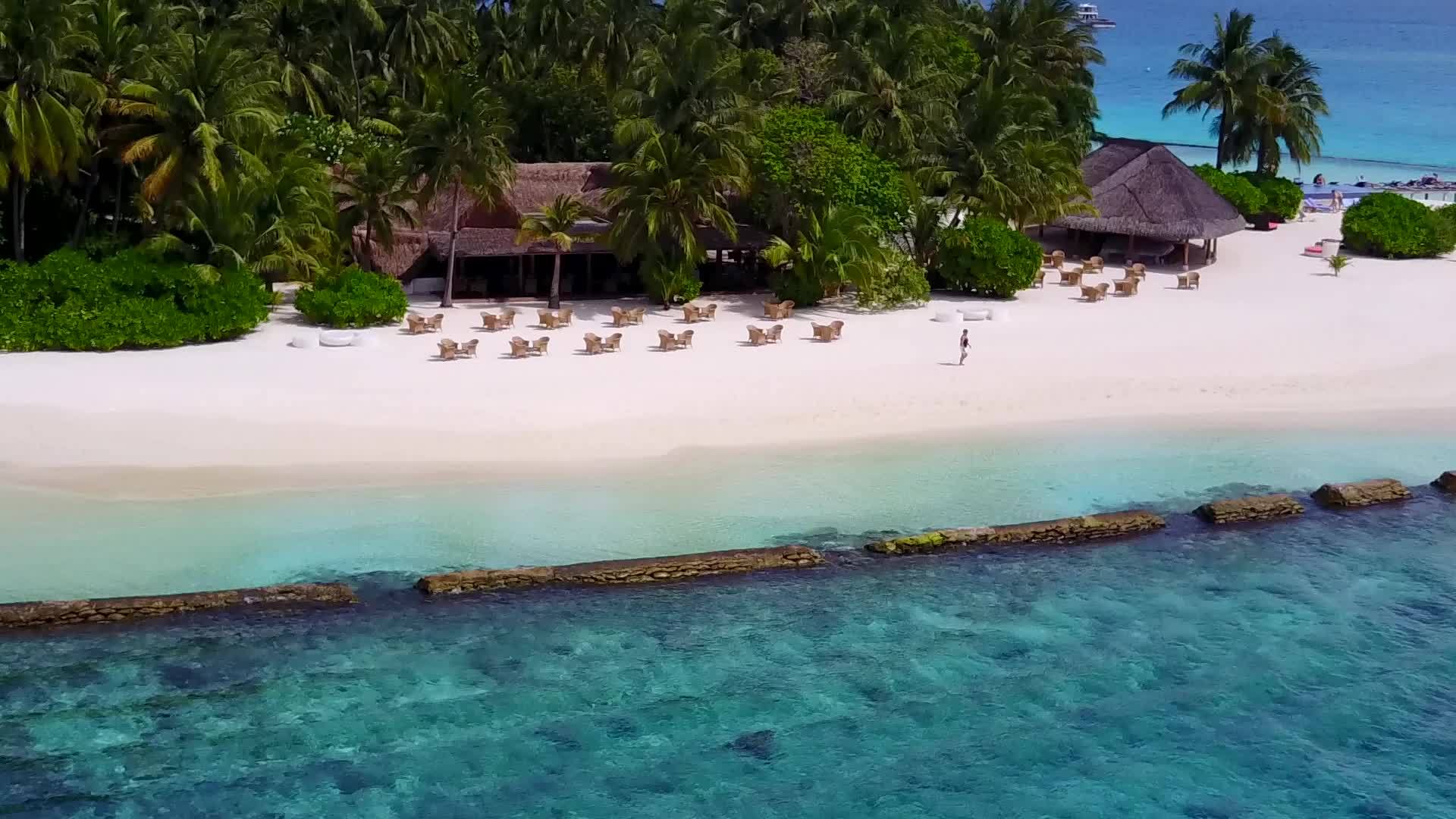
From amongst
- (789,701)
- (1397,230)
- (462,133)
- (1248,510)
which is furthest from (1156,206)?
(789,701)

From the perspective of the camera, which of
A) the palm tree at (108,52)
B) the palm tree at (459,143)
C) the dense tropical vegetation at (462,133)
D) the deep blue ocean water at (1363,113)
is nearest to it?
the dense tropical vegetation at (462,133)

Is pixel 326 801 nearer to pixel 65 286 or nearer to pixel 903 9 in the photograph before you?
pixel 65 286

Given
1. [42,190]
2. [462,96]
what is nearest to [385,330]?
[462,96]

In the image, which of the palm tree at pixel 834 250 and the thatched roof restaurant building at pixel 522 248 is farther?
the thatched roof restaurant building at pixel 522 248

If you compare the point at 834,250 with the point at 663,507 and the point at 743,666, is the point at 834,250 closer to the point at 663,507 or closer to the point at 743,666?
the point at 663,507

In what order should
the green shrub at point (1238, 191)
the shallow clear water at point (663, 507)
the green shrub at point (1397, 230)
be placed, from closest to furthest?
the shallow clear water at point (663, 507) < the green shrub at point (1397, 230) < the green shrub at point (1238, 191)

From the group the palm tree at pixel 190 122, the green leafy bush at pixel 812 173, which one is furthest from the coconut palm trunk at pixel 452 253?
the green leafy bush at pixel 812 173

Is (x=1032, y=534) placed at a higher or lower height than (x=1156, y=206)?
Result: lower

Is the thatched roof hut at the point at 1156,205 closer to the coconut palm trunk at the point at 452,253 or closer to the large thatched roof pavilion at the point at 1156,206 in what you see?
the large thatched roof pavilion at the point at 1156,206
